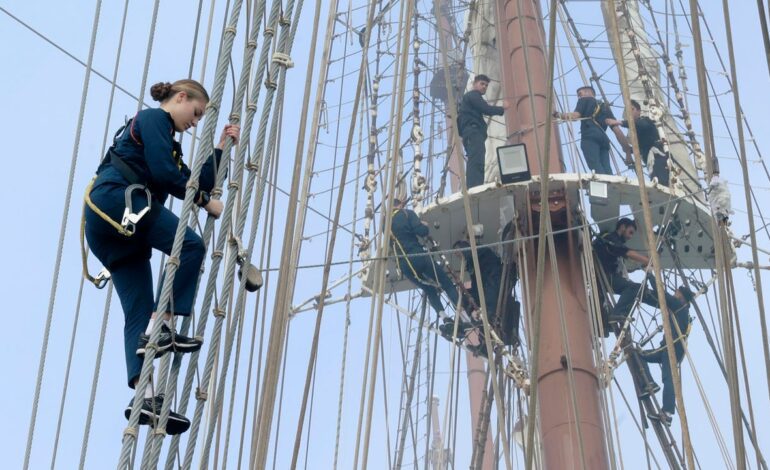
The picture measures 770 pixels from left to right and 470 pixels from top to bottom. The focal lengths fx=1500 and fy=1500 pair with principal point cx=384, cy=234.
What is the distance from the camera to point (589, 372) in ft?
32.4

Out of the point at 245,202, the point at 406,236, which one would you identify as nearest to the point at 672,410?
the point at 406,236

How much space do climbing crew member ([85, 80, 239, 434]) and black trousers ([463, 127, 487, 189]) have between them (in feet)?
18.9

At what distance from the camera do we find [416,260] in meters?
10.6

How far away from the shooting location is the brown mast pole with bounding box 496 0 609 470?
9375 mm

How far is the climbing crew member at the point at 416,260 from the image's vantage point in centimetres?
1039

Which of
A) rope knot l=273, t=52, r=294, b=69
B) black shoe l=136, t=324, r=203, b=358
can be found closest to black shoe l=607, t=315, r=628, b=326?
rope knot l=273, t=52, r=294, b=69

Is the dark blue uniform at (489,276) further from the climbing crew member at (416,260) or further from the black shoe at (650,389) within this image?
the black shoe at (650,389)

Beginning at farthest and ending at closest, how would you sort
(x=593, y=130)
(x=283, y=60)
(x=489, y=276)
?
(x=489, y=276), (x=593, y=130), (x=283, y=60)

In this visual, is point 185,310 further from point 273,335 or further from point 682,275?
point 682,275

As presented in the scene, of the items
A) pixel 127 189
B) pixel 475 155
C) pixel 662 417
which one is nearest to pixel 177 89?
pixel 127 189

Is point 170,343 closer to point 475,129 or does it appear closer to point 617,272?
point 475,129

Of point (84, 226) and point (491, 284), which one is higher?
point (491, 284)

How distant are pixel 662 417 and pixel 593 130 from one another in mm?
2116

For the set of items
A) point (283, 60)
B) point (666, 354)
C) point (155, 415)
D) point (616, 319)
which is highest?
point (616, 319)
